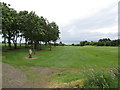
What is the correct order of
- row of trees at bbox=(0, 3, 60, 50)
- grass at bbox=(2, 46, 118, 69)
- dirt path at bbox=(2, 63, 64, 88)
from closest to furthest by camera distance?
dirt path at bbox=(2, 63, 64, 88), grass at bbox=(2, 46, 118, 69), row of trees at bbox=(0, 3, 60, 50)

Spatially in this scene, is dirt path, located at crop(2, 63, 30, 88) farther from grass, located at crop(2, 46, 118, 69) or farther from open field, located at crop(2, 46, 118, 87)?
grass, located at crop(2, 46, 118, 69)

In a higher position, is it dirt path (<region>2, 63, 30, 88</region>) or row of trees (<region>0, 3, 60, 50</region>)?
row of trees (<region>0, 3, 60, 50</region>)

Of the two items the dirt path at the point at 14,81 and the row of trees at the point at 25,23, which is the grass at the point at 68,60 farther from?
the row of trees at the point at 25,23

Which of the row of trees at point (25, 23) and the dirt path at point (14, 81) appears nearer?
the dirt path at point (14, 81)

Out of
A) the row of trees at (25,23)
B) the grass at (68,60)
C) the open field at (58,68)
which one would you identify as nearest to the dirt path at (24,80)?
the open field at (58,68)

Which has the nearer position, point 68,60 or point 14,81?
point 14,81

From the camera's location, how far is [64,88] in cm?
488

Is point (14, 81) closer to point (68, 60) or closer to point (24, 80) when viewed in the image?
point (24, 80)

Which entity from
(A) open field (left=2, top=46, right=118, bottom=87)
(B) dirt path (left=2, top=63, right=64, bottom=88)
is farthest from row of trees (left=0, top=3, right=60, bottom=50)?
(B) dirt path (left=2, top=63, right=64, bottom=88)

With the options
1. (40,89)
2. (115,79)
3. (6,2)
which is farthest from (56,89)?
(6,2)

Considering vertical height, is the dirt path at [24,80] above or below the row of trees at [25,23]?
below

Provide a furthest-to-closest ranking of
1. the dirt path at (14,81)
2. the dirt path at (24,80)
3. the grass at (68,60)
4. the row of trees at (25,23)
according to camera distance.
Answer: the row of trees at (25,23) → the grass at (68,60) → the dirt path at (24,80) → the dirt path at (14,81)

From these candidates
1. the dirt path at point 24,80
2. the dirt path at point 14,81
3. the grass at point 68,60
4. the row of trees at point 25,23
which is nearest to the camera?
the dirt path at point 14,81

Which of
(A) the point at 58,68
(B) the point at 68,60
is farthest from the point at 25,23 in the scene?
(A) the point at 58,68
